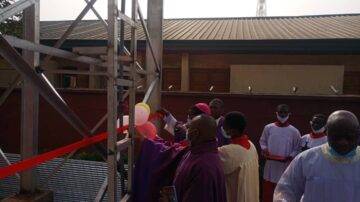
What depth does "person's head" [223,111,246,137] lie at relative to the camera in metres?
4.04

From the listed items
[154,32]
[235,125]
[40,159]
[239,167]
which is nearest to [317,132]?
[235,125]

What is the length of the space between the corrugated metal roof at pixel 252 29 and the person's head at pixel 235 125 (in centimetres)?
704

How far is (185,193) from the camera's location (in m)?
3.09

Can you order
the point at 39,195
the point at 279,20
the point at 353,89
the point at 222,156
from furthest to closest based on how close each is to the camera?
the point at 279,20, the point at 353,89, the point at 39,195, the point at 222,156

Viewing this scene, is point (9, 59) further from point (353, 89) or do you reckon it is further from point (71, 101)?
point (353, 89)

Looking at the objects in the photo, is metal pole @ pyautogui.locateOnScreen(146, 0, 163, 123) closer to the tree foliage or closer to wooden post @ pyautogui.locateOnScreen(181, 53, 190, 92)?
the tree foliage

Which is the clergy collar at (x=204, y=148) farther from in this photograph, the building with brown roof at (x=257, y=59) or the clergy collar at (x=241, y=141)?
the building with brown roof at (x=257, y=59)

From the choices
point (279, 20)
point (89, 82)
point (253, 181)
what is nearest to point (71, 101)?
point (89, 82)

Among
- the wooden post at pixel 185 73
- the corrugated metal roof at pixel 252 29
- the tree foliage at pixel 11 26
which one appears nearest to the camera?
the tree foliage at pixel 11 26

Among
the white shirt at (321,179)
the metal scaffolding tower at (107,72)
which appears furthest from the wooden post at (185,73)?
the white shirt at (321,179)

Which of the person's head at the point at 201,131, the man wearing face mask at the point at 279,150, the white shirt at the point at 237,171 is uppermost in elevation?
the person's head at the point at 201,131

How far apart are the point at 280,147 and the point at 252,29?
22.7ft

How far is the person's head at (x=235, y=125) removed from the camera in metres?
4.04

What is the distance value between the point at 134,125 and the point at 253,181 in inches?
49.2
